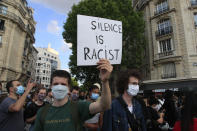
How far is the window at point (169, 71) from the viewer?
51.4ft

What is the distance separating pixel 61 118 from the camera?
175 cm

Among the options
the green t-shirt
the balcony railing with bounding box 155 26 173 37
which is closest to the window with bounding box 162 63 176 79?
the balcony railing with bounding box 155 26 173 37

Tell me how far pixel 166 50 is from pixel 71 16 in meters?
11.2

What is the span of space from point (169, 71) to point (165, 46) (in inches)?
119

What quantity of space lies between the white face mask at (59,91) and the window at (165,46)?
16930 millimetres

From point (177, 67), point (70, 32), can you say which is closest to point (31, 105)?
point (70, 32)

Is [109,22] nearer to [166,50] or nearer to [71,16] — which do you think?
[71,16]

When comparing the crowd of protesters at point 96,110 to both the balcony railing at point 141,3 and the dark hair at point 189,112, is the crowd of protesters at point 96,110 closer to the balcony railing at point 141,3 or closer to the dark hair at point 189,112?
the dark hair at point 189,112

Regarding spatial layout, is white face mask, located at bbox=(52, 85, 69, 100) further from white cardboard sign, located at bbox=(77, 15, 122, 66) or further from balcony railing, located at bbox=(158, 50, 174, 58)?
balcony railing, located at bbox=(158, 50, 174, 58)

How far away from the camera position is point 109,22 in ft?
7.95

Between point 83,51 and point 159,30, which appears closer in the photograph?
point 83,51

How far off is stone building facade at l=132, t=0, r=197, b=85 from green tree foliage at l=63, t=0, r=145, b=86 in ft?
5.84

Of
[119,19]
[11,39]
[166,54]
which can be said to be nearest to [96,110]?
[119,19]

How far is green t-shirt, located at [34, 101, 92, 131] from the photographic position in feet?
5.61
